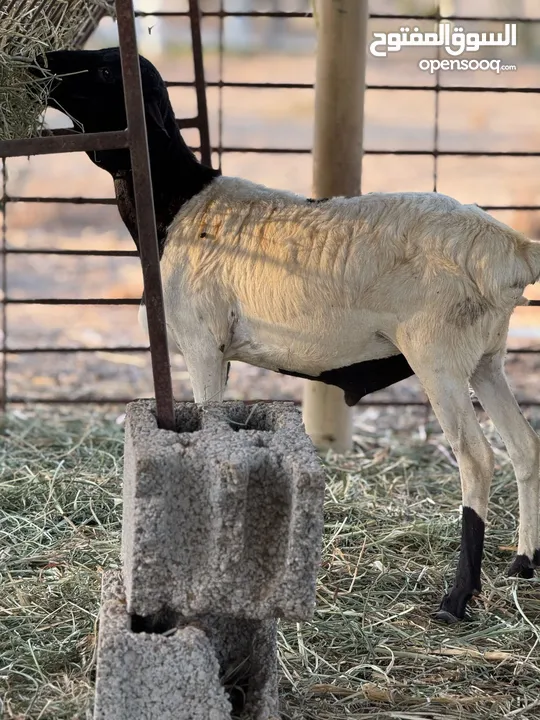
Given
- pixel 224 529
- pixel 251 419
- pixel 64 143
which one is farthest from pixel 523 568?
pixel 64 143

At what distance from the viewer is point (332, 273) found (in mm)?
3992

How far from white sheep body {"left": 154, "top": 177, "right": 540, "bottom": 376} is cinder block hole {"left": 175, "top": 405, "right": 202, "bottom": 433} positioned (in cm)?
92

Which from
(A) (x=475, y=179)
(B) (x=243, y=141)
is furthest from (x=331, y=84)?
(B) (x=243, y=141)

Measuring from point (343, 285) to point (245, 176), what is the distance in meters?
11.6

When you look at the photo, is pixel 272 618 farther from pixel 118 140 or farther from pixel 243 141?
pixel 243 141

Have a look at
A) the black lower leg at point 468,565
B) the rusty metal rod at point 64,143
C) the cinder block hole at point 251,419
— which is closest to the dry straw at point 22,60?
the rusty metal rod at point 64,143

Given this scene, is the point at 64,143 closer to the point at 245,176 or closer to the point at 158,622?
the point at 158,622

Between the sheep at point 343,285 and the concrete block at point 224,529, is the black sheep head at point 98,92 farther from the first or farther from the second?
the concrete block at point 224,529

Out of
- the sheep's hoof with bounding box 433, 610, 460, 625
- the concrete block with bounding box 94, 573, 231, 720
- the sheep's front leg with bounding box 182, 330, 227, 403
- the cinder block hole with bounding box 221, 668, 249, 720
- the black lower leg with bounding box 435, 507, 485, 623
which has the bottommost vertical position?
the sheep's hoof with bounding box 433, 610, 460, 625

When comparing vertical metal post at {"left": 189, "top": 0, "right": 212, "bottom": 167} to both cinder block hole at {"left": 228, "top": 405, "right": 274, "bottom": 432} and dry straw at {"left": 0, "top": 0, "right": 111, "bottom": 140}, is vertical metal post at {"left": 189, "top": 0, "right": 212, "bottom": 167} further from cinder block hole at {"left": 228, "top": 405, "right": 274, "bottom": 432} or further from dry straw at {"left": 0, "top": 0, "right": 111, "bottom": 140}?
cinder block hole at {"left": 228, "top": 405, "right": 274, "bottom": 432}

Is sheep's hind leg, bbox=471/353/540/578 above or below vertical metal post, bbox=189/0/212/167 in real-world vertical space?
below

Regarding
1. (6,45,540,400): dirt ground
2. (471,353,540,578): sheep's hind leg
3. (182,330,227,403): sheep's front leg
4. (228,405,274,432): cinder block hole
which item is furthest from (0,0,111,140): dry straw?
(6,45,540,400): dirt ground

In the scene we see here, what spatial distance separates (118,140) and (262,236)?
1179 mm

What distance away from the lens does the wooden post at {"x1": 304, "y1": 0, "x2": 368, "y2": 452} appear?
220 inches
